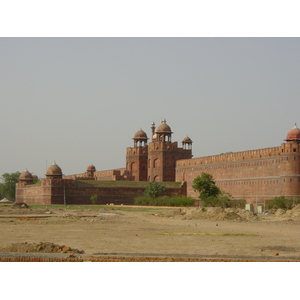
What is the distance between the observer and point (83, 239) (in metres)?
21.2

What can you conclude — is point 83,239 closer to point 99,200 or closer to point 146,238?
point 146,238

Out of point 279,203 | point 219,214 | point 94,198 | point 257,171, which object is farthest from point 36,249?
point 94,198

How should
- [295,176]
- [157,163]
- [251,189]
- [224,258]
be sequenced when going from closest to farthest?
[224,258], [295,176], [251,189], [157,163]

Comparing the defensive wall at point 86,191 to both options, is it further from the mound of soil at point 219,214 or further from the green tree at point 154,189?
the mound of soil at point 219,214

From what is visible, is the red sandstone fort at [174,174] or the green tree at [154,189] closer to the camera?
the red sandstone fort at [174,174]

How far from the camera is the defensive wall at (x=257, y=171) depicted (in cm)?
5494

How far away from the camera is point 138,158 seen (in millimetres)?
81500

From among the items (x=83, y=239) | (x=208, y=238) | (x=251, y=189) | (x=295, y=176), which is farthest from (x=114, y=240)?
(x=251, y=189)

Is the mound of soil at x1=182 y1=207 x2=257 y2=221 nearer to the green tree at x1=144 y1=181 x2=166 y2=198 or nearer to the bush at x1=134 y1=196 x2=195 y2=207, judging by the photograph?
the bush at x1=134 y1=196 x2=195 y2=207

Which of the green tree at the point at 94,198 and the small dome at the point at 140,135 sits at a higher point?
the small dome at the point at 140,135

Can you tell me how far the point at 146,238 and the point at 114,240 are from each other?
4.40 feet

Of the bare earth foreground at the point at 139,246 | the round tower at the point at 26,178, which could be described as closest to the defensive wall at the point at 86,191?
the round tower at the point at 26,178

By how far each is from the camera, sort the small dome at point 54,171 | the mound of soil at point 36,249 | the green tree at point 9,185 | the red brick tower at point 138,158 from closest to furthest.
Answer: the mound of soil at point 36,249
the small dome at point 54,171
the red brick tower at point 138,158
the green tree at point 9,185

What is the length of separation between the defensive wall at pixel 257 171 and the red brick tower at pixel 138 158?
9.39m
